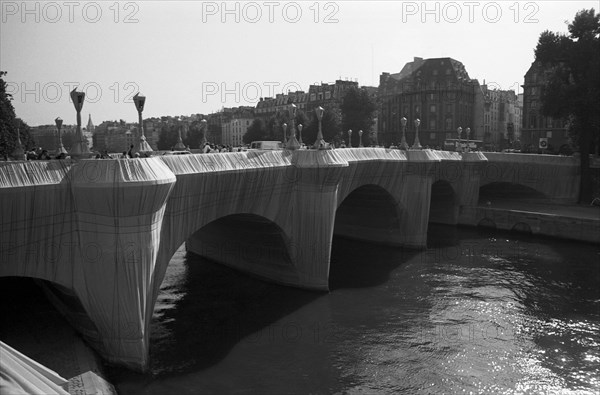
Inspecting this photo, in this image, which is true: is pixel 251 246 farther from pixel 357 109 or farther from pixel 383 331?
pixel 357 109

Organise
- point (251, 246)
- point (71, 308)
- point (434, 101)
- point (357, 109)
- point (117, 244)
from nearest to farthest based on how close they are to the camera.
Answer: point (117, 244) < point (71, 308) < point (251, 246) < point (357, 109) < point (434, 101)

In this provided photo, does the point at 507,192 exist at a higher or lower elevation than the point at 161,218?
lower

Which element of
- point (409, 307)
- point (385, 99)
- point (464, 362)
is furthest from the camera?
point (385, 99)

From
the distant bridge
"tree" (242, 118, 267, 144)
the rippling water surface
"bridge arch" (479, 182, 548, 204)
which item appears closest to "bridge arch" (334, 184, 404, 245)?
the distant bridge

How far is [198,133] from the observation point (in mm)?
112250

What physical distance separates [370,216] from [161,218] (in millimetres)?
27710

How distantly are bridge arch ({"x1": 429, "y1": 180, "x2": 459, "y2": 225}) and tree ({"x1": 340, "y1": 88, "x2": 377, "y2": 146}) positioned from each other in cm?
3058

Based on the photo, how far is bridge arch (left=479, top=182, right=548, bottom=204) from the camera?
59031mm

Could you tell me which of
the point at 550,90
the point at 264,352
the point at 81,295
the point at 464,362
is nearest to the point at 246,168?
the point at 264,352

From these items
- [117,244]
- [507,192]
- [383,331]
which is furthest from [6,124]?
[507,192]

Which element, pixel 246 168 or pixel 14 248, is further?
pixel 246 168

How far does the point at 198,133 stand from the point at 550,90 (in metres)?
73.8

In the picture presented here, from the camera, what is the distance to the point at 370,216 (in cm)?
4459

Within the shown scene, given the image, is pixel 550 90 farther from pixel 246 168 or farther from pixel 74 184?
pixel 74 184
